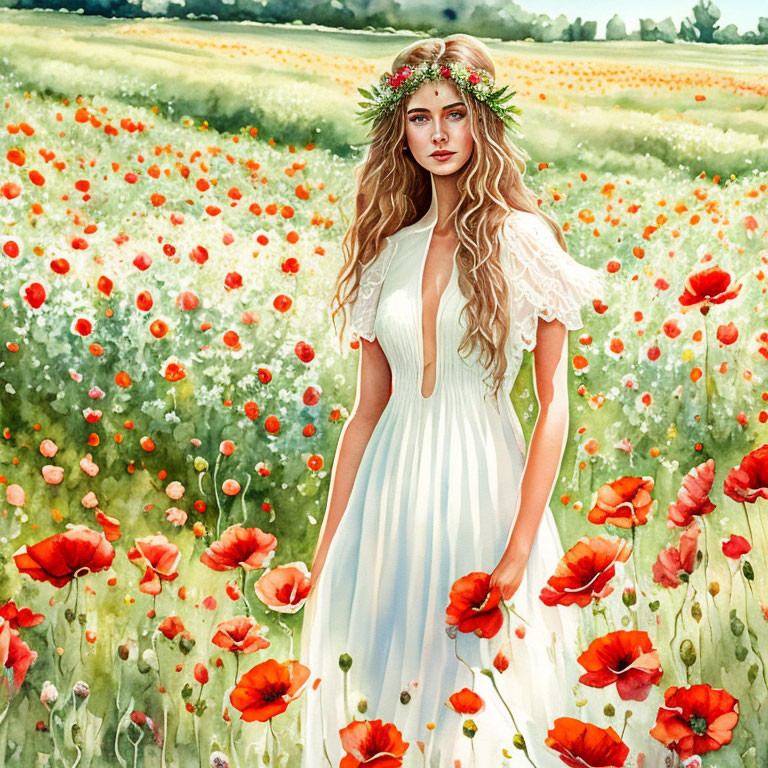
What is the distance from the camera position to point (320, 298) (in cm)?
301

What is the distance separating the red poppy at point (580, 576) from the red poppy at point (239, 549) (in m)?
0.80

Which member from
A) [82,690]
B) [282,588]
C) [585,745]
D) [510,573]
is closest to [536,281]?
[510,573]

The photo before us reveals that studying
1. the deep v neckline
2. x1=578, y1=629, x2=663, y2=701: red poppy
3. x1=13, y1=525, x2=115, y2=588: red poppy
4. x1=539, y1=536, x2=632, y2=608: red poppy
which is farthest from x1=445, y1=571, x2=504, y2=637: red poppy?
x1=13, y1=525, x2=115, y2=588: red poppy

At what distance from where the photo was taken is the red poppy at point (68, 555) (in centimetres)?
268

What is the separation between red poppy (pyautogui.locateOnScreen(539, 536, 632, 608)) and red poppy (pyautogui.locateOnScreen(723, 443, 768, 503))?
452 mm

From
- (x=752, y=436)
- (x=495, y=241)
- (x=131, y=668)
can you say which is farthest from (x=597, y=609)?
(x=131, y=668)

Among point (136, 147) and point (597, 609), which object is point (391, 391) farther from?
point (136, 147)

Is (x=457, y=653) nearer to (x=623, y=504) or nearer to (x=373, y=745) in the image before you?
(x=373, y=745)

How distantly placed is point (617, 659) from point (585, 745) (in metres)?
0.24

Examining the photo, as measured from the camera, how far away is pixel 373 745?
8.68ft

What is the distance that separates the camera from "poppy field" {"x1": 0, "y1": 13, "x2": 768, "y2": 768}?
9.19ft

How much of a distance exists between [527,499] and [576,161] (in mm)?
1094

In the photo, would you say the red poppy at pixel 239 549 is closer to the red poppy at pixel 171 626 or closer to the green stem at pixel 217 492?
the green stem at pixel 217 492

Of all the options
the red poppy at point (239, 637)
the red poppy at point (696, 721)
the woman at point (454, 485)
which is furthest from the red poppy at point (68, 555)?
the red poppy at point (696, 721)
